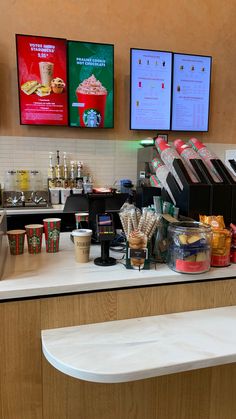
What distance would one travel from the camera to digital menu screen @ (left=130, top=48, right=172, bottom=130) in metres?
3.68

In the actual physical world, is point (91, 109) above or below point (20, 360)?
above

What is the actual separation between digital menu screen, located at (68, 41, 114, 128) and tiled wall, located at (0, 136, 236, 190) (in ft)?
0.88

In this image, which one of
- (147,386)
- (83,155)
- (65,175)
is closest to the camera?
(147,386)

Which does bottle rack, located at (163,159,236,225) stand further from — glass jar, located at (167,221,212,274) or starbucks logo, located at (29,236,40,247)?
starbucks logo, located at (29,236,40,247)

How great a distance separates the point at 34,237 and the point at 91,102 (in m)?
2.43

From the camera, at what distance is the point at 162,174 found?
1.70 m

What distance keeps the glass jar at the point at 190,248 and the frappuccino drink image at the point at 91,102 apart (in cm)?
258

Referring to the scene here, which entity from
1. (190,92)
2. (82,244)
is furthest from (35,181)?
(82,244)

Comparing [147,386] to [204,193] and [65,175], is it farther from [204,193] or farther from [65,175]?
[65,175]

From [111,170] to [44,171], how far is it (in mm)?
760

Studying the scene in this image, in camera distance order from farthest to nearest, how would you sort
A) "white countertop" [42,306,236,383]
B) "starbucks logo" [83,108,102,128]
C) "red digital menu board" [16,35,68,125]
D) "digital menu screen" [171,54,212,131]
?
"digital menu screen" [171,54,212,131], "starbucks logo" [83,108,102,128], "red digital menu board" [16,35,68,125], "white countertop" [42,306,236,383]

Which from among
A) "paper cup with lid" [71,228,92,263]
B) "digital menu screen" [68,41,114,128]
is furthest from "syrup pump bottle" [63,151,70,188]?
"paper cup with lid" [71,228,92,263]

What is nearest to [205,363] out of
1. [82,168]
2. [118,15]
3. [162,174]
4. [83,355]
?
[83,355]

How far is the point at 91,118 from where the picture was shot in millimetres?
3625
